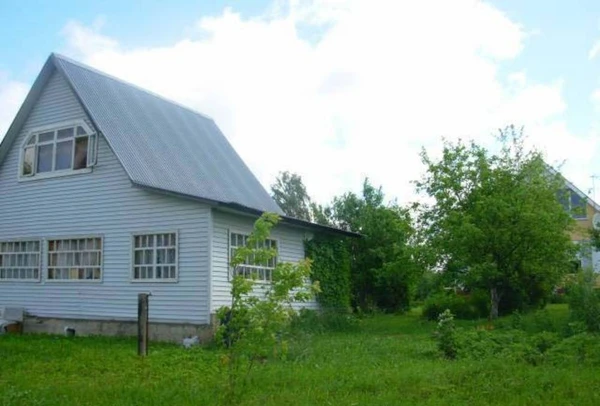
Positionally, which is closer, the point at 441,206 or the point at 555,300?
the point at 441,206

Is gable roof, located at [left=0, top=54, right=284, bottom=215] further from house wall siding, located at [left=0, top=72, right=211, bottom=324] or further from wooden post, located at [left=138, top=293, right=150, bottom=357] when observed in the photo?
wooden post, located at [left=138, top=293, right=150, bottom=357]

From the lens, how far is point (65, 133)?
18719 mm

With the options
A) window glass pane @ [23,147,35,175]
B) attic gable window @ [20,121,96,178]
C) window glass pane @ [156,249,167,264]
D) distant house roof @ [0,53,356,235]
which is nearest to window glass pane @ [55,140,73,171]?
attic gable window @ [20,121,96,178]

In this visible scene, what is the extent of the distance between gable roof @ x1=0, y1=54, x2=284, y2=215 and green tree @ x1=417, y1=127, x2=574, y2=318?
6.05 metres

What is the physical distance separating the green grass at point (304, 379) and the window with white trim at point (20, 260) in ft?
21.5

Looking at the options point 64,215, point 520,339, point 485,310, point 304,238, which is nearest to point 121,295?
point 64,215

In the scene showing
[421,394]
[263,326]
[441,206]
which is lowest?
[421,394]

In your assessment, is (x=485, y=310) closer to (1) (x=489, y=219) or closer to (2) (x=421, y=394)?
(1) (x=489, y=219)

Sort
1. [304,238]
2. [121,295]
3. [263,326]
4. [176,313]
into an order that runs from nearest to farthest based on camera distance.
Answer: [263,326] → [176,313] → [121,295] → [304,238]

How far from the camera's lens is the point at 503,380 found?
342 inches

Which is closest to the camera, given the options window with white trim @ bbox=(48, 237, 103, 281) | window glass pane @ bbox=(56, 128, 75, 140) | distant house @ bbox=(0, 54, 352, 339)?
distant house @ bbox=(0, 54, 352, 339)

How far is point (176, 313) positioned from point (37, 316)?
5.58 m

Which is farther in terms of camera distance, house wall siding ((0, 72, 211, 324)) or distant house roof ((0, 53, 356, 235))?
distant house roof ((0, 53, 356, 235))

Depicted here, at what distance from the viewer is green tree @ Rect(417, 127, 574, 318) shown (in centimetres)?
1888
